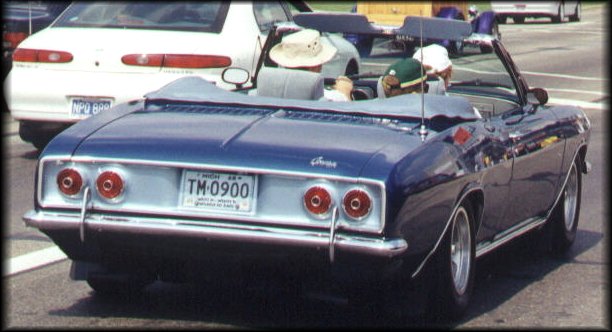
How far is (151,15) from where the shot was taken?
39.5 ft

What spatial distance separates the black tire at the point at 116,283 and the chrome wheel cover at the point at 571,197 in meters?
2.89

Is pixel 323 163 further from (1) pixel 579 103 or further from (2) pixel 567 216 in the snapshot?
(1) pixel 579 103

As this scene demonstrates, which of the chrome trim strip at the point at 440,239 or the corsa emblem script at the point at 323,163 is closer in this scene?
the corsa emblem script at the point at 323,163

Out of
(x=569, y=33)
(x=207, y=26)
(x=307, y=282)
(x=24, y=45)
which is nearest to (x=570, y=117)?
(x=307, y=282)

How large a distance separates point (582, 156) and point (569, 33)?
31969 mm

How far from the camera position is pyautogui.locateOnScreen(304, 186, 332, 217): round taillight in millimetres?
5664

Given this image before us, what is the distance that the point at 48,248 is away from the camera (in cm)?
808

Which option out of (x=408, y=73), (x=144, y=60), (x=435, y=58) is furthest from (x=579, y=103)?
(x=408, y=73)

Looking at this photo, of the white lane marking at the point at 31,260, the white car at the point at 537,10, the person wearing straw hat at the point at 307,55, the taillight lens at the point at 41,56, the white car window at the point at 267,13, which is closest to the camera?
the person wearing straw hat at the point at 307,55

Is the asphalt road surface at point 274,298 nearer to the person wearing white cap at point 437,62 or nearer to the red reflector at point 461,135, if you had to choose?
the red reflector at point 461,135

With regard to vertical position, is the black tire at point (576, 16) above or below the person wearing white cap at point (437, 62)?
below

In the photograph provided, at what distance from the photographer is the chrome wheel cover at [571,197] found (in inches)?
333

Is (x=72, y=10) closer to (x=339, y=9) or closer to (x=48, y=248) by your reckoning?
(x=48, y=248)

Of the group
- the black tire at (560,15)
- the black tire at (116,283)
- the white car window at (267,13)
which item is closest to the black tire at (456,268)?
the black tire at (116,283)
